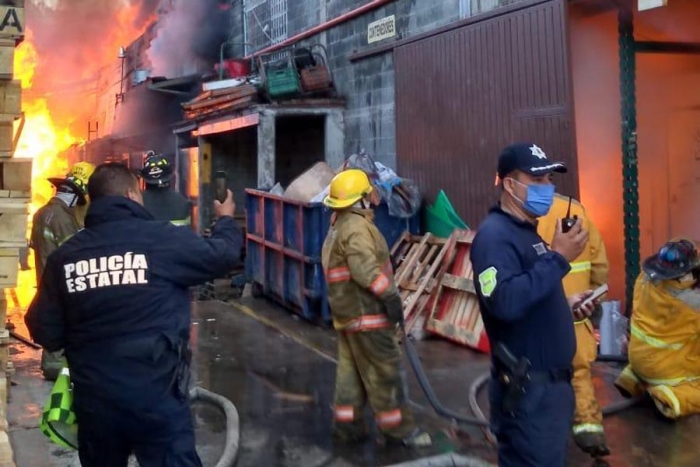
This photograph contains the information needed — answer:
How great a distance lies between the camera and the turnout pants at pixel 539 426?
3203 mm

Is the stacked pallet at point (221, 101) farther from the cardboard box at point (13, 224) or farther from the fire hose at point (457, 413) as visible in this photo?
the cardboard box at point (13, 224)

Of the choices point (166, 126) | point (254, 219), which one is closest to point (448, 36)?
point (254, 219)

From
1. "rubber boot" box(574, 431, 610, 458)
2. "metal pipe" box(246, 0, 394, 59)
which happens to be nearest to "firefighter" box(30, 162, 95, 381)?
"rubber boot" box(574, 431, 610, 458)

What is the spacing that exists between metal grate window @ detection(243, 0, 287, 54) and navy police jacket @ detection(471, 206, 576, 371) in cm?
1202

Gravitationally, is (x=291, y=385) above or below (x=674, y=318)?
below

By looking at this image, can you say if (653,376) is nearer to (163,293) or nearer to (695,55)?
(163,293)

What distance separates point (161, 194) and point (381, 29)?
6469mm

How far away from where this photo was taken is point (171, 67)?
19.3 metres

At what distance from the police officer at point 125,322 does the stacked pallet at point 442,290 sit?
4.84 metres

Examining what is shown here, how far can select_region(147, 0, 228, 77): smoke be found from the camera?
1767cm

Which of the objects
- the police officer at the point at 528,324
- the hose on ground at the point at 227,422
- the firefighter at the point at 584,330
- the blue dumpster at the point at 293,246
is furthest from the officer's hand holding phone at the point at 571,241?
the blue dumpster at the point at 293,246

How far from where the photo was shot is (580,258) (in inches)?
195

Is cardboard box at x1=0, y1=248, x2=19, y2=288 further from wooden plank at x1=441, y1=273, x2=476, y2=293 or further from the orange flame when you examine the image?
the orange flame

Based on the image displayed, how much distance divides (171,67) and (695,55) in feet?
44.8
